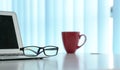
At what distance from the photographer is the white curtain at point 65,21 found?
210cm

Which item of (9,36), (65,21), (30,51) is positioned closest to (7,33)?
(9,36)

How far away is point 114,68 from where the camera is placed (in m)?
0.60

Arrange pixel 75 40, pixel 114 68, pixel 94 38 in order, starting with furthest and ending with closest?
pixel 94 38, pixel 75 40, pixel 114 68

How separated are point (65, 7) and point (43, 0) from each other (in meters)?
0.20

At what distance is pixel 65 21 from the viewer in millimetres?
2123

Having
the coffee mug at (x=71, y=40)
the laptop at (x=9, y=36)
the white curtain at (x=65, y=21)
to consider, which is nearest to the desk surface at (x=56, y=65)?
the laptop at (x=9, y=36)

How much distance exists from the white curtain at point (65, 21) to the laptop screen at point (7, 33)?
1084 mm

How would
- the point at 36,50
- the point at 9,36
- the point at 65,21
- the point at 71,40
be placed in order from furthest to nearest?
the point at 65,21
the point at 71,40
the point at 9,36
the point at 36,50

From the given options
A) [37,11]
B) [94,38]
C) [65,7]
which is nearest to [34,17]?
[37,11]

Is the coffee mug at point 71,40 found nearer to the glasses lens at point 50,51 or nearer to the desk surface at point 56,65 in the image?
the glasses lens at point 50,51

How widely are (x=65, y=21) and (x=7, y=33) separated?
1.16 m

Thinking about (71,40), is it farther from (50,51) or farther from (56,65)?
(56,65)

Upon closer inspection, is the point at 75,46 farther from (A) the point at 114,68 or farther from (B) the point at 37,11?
(B) the point at 37,11

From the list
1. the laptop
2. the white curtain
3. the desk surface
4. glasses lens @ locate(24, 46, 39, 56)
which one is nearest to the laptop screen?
the laptop
